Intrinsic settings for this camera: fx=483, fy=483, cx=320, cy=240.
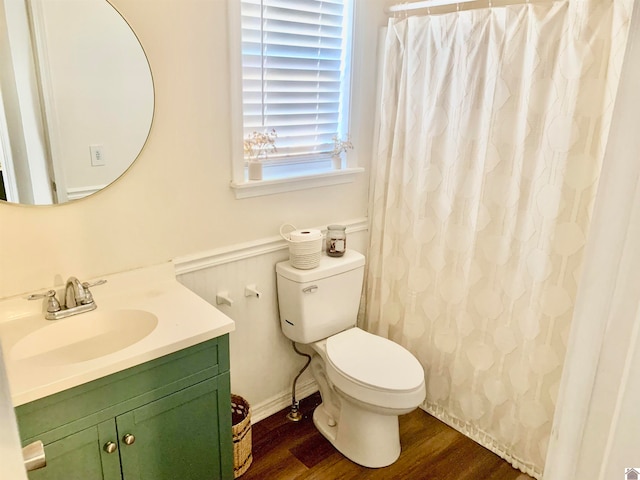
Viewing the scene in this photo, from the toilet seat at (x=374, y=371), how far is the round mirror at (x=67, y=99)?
1.15m

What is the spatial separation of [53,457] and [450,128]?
5.97 ft

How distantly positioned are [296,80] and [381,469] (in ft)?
5.64

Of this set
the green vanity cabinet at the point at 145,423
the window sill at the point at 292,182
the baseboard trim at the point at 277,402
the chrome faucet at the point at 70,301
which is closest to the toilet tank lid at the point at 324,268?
the window sill at the point at 292,182

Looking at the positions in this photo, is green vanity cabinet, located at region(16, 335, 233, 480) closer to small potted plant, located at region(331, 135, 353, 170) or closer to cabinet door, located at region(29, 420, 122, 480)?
cabinet door, located at region(29, 420, 122, 480)

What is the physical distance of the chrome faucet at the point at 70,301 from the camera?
154 centimetres

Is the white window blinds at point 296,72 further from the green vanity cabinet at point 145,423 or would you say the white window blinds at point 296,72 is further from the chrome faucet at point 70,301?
the green vanity cabinet at point 145,423

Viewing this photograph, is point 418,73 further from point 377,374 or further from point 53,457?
point 53,457

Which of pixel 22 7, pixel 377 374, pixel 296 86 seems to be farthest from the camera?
pixel 296 86

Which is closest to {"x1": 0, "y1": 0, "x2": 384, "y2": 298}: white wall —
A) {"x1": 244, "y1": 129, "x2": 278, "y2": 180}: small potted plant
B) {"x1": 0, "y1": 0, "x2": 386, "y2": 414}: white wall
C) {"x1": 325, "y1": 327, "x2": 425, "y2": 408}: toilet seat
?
{"x1": 0, "y1": 0, "x2": 386, "y2": 414}: white wall

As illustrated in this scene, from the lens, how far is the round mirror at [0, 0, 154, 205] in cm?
142

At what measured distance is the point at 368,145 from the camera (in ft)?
8.00

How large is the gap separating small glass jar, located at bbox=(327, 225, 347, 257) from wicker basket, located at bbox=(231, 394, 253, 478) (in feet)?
2.57

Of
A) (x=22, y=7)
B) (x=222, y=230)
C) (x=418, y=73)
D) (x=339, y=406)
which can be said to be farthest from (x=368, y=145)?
(x=22, y=7)

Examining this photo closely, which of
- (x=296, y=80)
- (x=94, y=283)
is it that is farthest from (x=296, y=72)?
(x=94, y=283)
